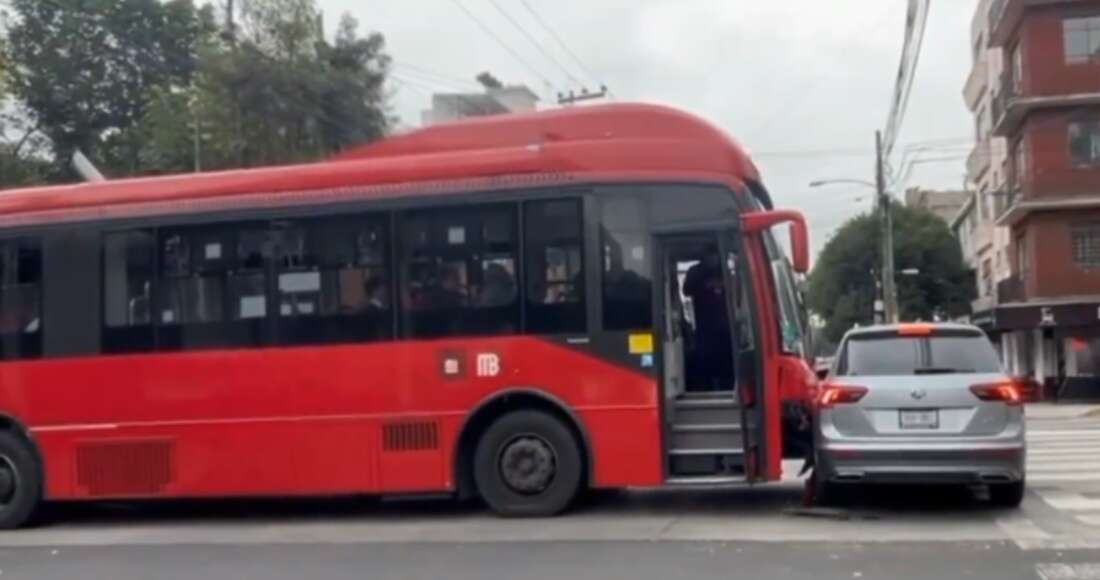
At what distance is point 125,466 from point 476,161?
443 cm

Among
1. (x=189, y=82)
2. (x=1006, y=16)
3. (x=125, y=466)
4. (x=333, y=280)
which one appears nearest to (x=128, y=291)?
(x=125, y=466)

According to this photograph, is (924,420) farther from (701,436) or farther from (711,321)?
(711,321)

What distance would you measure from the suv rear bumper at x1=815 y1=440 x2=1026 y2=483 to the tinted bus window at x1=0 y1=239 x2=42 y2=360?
7715 mm

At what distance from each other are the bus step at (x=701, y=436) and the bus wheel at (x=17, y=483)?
6.13 m

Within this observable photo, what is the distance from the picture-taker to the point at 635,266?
41.8ft

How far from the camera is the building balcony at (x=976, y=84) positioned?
59172 millimetres

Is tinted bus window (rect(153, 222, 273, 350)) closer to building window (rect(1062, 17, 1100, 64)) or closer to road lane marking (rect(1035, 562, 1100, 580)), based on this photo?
road lane marking (rect(1035, 562, 1100, 580))

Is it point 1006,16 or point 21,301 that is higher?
point 1006,16

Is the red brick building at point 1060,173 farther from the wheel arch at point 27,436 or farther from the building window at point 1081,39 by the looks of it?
the wheel arch at point 27,436

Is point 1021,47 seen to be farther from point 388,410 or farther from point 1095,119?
point 388,410

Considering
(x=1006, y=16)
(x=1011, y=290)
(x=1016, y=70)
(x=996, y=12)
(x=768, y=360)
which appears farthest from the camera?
(x=1011, y=290)

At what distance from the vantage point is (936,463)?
39.1ft

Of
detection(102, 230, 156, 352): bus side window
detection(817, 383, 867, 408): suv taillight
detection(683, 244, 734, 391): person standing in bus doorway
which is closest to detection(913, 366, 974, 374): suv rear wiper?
detection(817, 383, 867, 408): suv taillight

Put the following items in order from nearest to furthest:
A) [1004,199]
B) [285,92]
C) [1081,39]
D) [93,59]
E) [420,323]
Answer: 1. [420,323]
2. [285,92]
3. [1081,39]
4. [1004,199]
5. [93,59]
